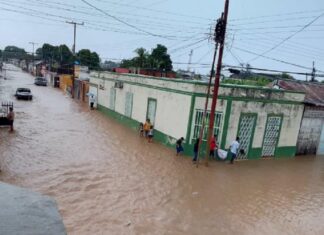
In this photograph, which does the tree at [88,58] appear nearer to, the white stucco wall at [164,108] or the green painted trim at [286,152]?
the white stucco wall at [164,108]

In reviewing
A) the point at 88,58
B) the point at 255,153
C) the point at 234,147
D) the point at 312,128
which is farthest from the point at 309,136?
the point at 88,58

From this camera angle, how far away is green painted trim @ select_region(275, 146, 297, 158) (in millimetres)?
18375

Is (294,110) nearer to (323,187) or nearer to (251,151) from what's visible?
(251,151)

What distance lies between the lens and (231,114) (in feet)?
52.5

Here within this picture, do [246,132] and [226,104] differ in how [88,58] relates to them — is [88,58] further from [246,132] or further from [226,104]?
[226,104]

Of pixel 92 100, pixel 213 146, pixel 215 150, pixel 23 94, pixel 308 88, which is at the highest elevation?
pixel 308 88

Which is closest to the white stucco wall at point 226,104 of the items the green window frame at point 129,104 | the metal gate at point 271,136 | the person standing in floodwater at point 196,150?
the metal gate at point 271,136

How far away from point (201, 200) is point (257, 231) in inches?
91.2

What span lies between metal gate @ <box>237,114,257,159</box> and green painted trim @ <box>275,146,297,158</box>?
2.47 metres

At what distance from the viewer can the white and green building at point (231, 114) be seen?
15.9 m

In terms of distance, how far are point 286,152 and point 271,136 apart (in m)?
1.81

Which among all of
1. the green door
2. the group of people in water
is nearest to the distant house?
the group of people in water

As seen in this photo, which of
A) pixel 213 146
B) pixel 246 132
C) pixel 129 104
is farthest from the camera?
pixel 129 104

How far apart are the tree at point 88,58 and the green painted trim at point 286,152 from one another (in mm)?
55203
